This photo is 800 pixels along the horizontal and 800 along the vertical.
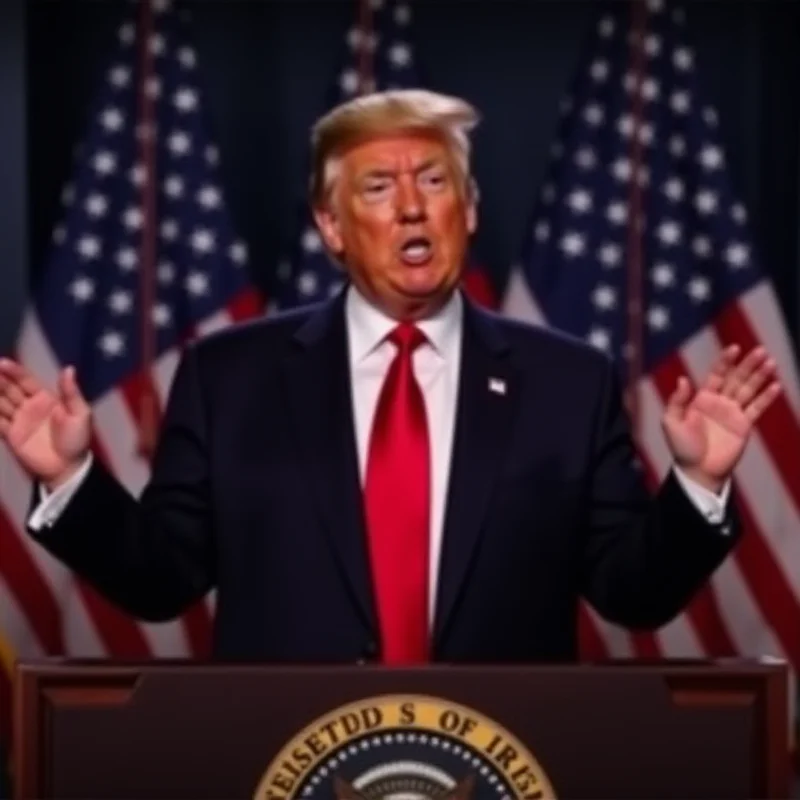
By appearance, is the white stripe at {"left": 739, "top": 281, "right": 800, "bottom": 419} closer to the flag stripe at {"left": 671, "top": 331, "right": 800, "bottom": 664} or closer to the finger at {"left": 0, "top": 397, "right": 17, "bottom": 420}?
the flag stripe at {"left": 671, "top": 331, "right": 800, "bottom": 664}

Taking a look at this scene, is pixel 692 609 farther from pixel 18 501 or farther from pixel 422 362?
pixel 422 362

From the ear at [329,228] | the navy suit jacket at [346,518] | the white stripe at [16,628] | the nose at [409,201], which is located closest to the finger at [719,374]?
the navy suit jacket at [346,518]

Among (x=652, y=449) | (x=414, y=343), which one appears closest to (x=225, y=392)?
(x=414, y=343)

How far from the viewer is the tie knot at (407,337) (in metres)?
2.38

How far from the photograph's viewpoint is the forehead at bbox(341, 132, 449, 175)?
2354 mm

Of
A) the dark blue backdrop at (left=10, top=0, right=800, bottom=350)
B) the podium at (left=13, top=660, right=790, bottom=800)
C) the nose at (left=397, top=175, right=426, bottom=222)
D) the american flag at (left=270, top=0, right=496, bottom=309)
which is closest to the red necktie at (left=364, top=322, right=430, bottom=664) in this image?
the nose at (left=397, top=175, right=426, bottom=222)

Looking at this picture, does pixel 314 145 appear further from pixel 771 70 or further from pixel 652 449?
pixel 771 70

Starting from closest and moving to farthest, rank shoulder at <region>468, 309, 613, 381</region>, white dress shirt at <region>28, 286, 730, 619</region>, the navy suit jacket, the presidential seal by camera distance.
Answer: the presidential seal < the navy suit jacket < white dress shirt at <region>28, 286, 730, 619</region> < shoulder at <region>468, 309, 613, 381</region>

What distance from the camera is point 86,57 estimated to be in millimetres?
4684

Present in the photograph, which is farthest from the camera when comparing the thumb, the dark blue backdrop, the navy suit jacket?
the dark blue backdrop

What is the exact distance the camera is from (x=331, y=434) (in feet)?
7.64

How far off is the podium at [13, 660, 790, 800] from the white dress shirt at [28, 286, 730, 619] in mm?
517

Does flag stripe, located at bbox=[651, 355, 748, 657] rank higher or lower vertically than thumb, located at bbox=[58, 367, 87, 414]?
lower

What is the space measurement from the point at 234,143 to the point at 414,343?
2.37 meters
